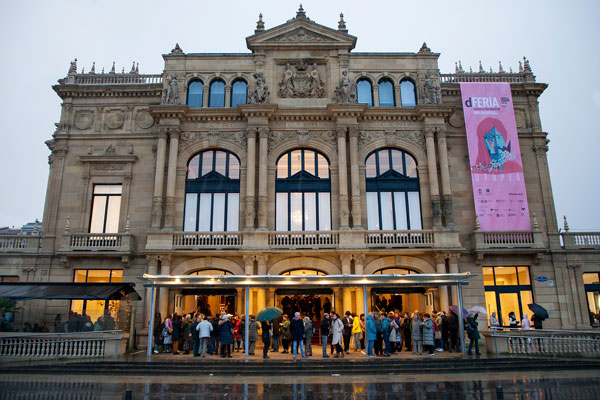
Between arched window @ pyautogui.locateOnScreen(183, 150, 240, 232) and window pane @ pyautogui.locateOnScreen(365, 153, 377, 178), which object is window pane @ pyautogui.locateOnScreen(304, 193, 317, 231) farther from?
arched window @ pyautogui.locateOnScreen(183, 150, 240, 232)

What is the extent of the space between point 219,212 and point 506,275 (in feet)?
59.8

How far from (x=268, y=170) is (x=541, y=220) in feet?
57.9

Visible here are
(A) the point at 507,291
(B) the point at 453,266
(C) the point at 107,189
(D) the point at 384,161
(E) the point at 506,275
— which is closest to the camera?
(B) the point at 453,266

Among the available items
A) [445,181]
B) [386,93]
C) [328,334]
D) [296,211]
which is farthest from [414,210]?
[328,334]

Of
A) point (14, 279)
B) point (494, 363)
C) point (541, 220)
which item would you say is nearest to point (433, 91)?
point (541, 220)

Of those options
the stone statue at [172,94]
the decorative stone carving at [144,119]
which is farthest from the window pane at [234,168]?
the decorative stone carving at [144,119]

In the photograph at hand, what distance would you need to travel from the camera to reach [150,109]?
2955 centimetres

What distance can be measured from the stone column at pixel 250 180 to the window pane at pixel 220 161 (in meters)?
2.03

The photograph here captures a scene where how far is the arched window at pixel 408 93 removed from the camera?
31.2m

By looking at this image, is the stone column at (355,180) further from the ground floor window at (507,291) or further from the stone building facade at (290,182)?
the ground floor window at (507,291)

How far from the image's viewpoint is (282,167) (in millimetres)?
30000

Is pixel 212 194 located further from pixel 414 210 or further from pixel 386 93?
pixel 386 93

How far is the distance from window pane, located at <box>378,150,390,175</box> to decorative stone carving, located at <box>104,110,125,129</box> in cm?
1744

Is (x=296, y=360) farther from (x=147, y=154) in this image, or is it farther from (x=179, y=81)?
(x=179, y=81)
